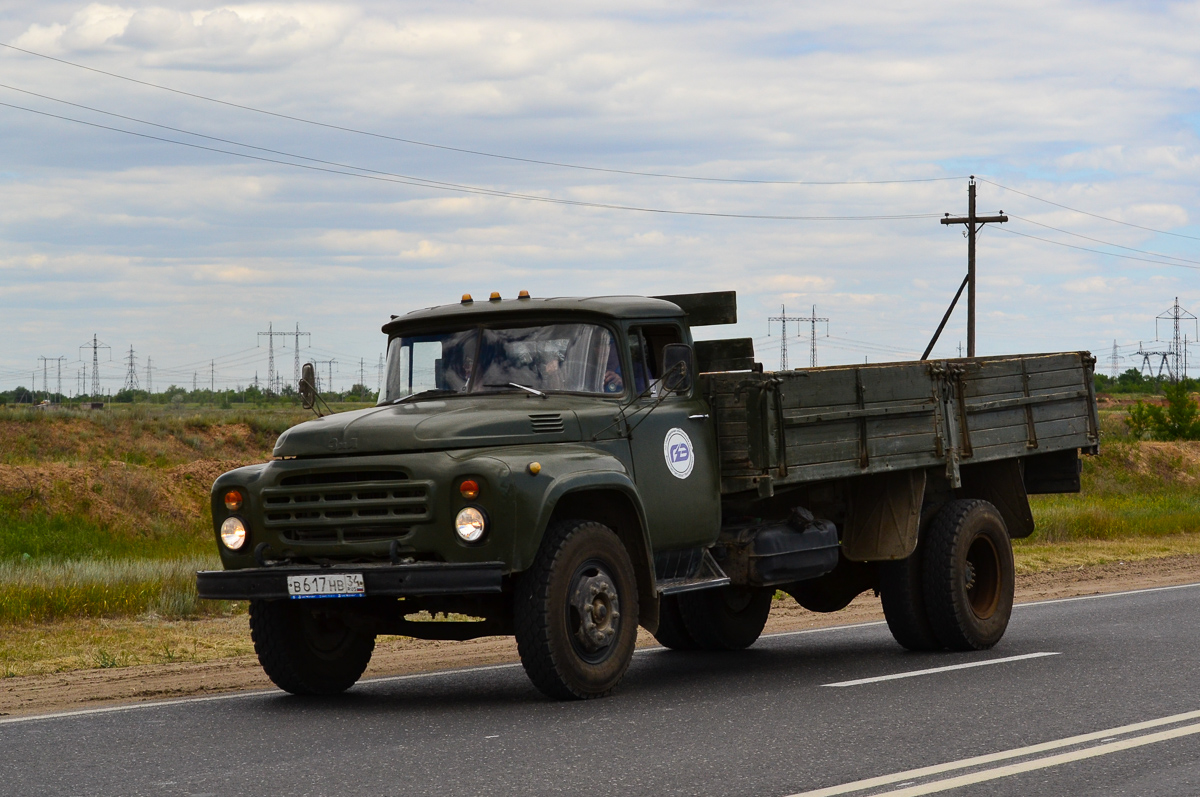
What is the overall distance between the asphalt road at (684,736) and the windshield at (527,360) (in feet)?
6.39

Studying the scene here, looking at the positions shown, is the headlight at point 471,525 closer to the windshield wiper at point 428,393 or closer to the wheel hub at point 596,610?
the wheel hub at point 596,610

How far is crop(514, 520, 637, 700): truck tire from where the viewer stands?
26.9ft

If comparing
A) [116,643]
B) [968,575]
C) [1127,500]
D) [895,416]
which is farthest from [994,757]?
[1127,500]

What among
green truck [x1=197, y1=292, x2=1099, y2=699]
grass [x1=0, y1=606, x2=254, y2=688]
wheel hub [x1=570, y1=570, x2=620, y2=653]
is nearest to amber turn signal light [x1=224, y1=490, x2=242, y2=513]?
green truck [x1=197, y1=292, x2=1099, y2=699]

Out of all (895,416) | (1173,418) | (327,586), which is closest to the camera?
(327,586)

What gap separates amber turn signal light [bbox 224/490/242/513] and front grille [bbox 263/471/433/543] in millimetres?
228

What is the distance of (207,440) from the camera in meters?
48.2

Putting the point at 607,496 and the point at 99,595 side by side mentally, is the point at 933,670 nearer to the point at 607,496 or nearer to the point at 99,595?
the point at 607,496

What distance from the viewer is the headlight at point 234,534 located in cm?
869

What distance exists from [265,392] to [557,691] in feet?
259

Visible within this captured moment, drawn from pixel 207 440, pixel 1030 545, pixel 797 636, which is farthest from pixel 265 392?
pixel 797 636

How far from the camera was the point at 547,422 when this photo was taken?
881 cm

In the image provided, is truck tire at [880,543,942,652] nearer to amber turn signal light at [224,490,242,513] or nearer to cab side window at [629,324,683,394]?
cab side window at [629,324,683,394]

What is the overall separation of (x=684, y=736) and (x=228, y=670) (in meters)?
5.02
